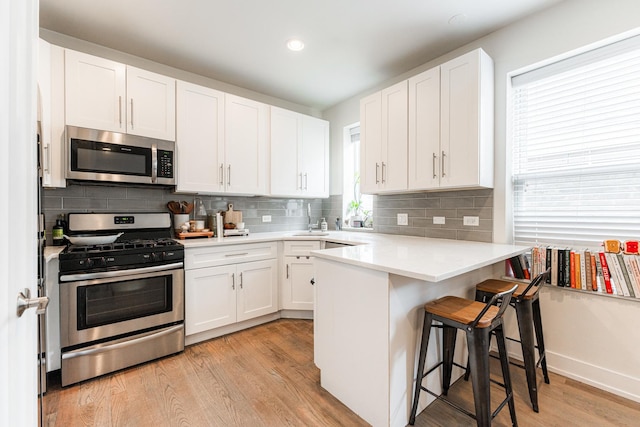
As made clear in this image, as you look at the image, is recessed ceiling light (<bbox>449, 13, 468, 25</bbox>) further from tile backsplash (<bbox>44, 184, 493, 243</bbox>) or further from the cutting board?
the cutting board

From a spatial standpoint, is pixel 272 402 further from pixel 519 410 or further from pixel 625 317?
pixel 625 317

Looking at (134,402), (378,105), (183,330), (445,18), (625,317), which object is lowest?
(134,402)

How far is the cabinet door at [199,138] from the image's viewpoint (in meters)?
2.75

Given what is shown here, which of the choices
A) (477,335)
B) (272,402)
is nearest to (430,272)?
(477,335)

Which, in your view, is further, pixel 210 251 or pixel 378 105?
pixel 378 105

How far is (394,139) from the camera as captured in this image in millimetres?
2826

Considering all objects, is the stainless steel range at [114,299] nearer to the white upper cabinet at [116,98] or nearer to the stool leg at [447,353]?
the white upper cabinet at [116,98]

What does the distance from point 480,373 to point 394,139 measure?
211 centimetres

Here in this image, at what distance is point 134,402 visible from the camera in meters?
1.80

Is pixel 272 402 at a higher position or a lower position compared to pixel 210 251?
lower

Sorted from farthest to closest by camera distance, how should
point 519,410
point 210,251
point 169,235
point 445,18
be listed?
point 169,235 → point 210,251 → point 445,18 → point 519,410

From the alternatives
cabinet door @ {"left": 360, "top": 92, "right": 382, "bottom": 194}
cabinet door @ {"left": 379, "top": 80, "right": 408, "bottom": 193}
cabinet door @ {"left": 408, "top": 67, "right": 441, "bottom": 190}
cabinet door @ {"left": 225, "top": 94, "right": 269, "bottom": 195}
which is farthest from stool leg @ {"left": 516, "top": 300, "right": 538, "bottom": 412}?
cabinet door @ {"left": 225, "top": 94, "right": 269, "bottom": 195}

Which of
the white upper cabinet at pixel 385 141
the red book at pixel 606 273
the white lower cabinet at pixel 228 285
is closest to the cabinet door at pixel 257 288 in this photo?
the white lower cabinet at pixel 228 285

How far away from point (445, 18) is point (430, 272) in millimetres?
2104
